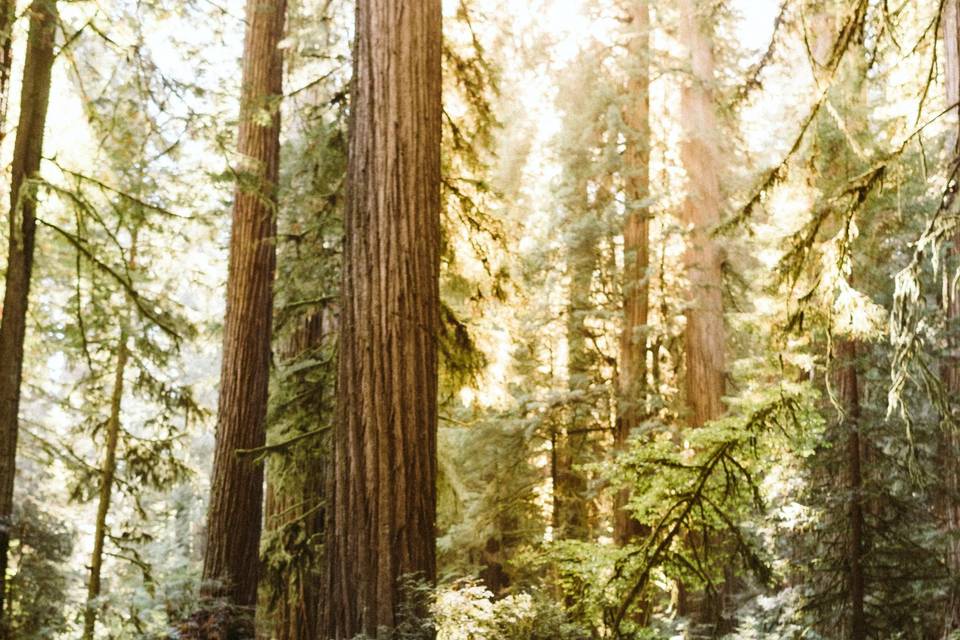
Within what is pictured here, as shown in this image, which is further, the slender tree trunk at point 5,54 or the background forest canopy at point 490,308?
the slender tree trunk at point 5,54

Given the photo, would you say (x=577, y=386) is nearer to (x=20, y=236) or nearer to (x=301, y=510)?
(x=301, y=510)

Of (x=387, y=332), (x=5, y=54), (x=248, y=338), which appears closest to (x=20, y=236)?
(x=5, y=54)

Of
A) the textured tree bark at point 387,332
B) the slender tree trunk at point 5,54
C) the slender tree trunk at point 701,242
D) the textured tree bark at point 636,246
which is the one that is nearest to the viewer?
the textured tree bark at point 387,332

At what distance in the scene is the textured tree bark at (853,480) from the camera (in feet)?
27.6

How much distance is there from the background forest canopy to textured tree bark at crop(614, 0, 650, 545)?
0.20 feet

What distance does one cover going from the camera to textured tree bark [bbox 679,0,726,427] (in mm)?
11344

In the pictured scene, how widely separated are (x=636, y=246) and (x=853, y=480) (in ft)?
16.2

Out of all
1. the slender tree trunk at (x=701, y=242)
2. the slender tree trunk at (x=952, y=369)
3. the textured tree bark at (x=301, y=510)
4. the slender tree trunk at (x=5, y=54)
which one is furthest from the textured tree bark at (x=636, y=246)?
the slender tree trunk at (x=5, y=54)

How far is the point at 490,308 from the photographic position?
22.6ft

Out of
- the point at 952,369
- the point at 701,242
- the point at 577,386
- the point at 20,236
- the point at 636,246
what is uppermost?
the point at 636,246

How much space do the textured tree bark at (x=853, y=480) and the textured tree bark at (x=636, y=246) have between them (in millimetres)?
3140

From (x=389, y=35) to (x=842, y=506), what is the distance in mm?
7299

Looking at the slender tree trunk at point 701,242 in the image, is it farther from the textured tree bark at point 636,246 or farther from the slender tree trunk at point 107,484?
the slender tree trunk at point 107,484

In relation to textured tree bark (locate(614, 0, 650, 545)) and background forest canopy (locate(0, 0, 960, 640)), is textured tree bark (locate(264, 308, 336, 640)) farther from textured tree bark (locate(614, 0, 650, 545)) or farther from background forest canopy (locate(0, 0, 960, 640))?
textured tree bark (locate(614, 0, 650, 545))
